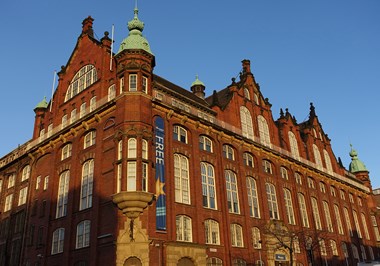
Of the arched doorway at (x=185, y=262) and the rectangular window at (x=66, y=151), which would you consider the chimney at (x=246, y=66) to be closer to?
the rectangular window at (x=66, y=151)

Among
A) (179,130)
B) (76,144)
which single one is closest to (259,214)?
(179,130)

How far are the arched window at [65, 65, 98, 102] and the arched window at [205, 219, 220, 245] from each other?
2072cm

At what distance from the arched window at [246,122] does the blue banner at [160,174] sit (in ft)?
48.8

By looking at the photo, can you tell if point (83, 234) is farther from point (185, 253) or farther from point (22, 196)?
point (22, 196)

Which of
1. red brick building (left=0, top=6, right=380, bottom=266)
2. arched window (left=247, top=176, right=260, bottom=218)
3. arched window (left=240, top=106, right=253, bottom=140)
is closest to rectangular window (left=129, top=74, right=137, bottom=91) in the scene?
red brick building (left=0, top=6, right=380, bottom=266)

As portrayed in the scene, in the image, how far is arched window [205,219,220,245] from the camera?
38750mm

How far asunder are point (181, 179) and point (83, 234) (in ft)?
34.5

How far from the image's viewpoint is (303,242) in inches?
1939

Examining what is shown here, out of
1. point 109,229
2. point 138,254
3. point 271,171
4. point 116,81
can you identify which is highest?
point 116,81

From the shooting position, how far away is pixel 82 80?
48.3 metres

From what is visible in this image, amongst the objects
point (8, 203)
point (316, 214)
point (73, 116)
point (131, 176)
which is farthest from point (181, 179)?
point (316, 214)

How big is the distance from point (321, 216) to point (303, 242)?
9979mm

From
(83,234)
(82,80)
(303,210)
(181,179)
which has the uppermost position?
(82,80)

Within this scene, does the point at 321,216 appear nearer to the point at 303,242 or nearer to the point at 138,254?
the point at 303,242
